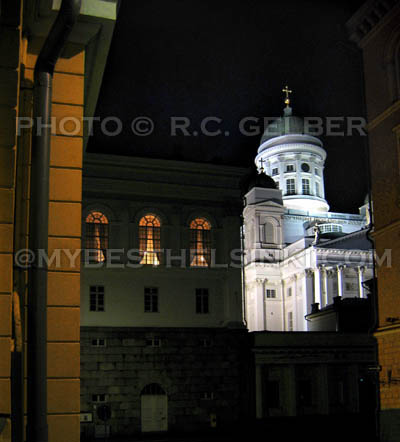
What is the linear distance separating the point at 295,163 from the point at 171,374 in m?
52.8

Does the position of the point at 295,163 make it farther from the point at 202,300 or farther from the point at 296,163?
the point at 202,300

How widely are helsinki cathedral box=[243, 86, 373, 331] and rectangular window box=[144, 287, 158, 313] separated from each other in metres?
24.2

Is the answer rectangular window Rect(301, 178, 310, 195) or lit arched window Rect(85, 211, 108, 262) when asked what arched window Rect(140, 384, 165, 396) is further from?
rectangular window Rect(301, 178, 310, 195)

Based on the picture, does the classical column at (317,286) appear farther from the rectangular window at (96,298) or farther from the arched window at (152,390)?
the rectangular window at (96,298)

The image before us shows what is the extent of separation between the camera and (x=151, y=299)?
40.9 meters

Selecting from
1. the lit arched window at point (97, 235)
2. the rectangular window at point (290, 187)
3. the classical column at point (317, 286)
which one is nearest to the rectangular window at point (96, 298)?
the lit arched window at point (97, 235)

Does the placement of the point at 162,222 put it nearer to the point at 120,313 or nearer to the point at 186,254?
the point at 186,254

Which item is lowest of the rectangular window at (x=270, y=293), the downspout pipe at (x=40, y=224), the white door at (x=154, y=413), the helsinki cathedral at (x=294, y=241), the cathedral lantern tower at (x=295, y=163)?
the white door at (x=154, y=413)

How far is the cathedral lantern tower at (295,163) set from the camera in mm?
86125

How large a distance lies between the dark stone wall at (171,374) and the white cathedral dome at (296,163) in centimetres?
4610

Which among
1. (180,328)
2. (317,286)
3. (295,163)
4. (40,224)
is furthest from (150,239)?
(295,163)

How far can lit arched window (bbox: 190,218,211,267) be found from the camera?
4197cm

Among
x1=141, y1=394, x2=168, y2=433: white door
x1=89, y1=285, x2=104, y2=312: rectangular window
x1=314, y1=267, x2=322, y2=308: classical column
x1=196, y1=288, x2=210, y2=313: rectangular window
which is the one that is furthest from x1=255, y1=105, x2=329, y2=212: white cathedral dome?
x1=141, y1=394, x2=168, y2=433: white door

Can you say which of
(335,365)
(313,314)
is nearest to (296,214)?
(313,314)
